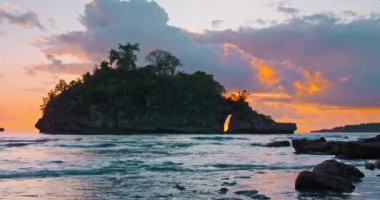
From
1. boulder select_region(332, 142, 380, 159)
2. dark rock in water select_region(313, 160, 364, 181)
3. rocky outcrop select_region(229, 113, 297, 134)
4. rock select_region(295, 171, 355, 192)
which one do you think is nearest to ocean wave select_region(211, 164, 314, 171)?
dark rock in water select_region(313, 160, 364, 181)

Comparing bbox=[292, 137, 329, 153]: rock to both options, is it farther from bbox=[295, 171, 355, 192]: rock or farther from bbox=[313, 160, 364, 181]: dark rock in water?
bbox=[295, 171, 355, 192]: rock

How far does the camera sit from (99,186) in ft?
58.1

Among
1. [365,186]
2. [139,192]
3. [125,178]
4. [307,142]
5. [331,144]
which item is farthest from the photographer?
[307,142]

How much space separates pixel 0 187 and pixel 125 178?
5.12 metres

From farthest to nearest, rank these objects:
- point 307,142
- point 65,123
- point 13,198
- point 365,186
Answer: point 65,123, point 307,142, point 365,186, point 13,198

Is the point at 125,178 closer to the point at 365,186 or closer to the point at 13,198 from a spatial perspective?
the point at 13,198

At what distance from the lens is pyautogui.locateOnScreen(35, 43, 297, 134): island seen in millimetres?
132125

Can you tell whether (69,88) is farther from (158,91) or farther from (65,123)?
(158,91)

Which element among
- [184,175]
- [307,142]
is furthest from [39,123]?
[184,175]

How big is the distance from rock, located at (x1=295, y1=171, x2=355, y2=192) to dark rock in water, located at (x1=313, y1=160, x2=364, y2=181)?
8.46 ft

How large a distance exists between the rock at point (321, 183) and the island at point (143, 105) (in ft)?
381

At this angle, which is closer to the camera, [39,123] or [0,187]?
[0,187]

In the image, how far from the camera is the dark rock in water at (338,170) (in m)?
18.9

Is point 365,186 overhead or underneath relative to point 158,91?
underneath
